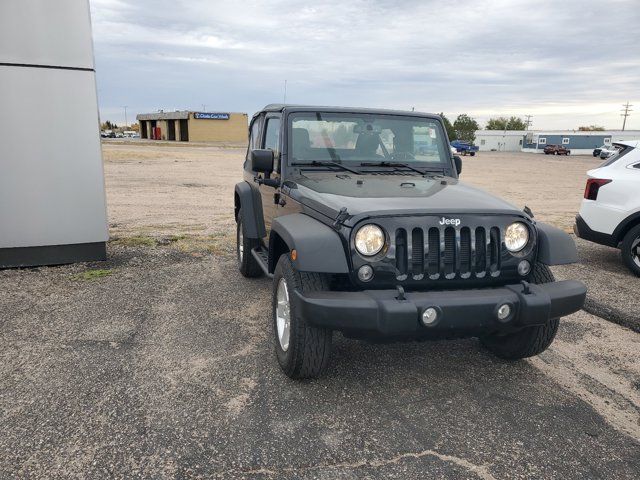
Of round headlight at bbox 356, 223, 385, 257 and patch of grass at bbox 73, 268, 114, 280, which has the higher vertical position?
round headlight at bbox 356, 223, 385, 257

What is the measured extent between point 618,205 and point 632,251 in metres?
0.62

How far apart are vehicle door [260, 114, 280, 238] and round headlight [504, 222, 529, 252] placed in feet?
6.33

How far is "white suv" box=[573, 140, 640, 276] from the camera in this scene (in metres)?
6.21

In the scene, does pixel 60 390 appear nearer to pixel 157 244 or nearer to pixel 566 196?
pixel 157 244

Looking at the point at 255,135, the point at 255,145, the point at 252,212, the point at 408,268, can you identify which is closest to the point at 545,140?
the point at 255,135

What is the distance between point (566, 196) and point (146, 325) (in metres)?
15.5

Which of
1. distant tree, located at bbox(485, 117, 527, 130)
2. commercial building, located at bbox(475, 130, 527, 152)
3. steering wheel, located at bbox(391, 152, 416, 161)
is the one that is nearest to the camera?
steering wheel, located at bbox(391, 152, 416, 161)

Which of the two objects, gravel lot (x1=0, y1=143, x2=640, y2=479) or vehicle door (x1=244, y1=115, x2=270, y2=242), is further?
vehicle door (x1=244, y1=115, x2=270, y2=242)

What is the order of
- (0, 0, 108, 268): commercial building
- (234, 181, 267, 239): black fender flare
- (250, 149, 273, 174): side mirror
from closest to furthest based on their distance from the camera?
(250, 149, 273, 174): side mirror < (234, 181, 267, 239): black fender flare < (0, 0, 108, 268): commercial building

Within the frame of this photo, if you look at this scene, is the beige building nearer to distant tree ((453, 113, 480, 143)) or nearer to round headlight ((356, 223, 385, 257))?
distant tree ((453, 113, 480, 143))

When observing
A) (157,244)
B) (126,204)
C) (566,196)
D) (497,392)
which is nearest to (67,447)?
(497,392)

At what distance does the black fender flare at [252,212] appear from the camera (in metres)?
5.07

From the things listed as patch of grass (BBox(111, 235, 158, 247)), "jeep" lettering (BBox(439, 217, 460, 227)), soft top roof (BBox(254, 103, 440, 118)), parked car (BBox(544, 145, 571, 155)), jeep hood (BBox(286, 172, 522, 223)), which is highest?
soft top roof (BBox(254, 103, 440, 118))

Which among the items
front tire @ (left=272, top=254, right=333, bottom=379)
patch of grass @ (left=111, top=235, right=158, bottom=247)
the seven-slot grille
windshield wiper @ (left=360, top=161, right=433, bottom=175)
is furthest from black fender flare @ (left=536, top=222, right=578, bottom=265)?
patch of grass @ (left=111, top=235, right=158, bottom=247)
